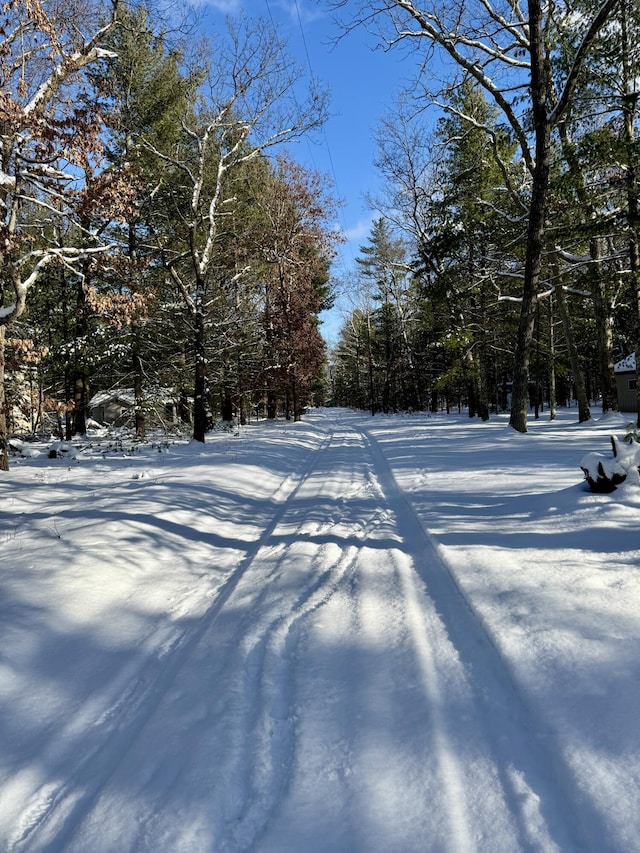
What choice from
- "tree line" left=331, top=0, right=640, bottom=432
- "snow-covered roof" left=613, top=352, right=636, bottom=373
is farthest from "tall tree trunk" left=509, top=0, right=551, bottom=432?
"snow-covered roof" left=613, top=352, right=636, bottom=373

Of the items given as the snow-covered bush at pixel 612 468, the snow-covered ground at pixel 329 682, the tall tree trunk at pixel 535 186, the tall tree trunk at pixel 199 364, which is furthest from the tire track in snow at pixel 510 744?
the tall tree trunk at pixel 199 364

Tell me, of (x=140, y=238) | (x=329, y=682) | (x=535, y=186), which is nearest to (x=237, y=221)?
(x=140, y=238)

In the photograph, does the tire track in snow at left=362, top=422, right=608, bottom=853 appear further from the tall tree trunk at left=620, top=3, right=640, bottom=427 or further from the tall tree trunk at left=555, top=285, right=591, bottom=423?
the tall tree trunk at left=555, top=285, right=591, bottom=423

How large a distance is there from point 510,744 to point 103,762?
2021mm

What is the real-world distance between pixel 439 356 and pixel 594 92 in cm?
2857

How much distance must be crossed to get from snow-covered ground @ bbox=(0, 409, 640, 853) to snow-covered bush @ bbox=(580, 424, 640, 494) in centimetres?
15

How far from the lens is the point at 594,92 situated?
434 inches

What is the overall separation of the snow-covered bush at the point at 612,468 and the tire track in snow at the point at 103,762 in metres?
4.56

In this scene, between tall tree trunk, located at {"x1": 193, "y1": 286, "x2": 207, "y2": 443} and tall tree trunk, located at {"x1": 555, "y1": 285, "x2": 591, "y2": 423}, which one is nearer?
tall tree trunk, located at {"x1": 193, "y1": 286, "x2": 207, "y2": 443}

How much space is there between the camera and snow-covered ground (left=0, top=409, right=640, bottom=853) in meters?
1.89

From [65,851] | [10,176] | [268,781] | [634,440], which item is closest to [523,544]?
[634,440]

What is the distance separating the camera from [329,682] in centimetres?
279

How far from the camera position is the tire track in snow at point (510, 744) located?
69.6 inches

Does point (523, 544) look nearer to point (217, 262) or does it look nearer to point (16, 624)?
point (16, 624)
